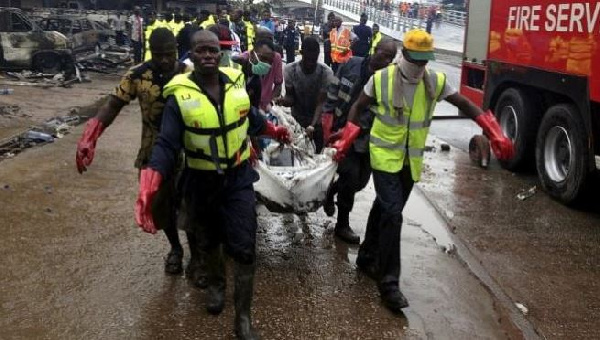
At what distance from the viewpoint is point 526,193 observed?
7.23 m

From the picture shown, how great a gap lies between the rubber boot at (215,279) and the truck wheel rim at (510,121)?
17.5 feet

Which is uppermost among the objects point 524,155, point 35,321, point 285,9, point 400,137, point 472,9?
point 285,9

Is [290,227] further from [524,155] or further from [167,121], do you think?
[524,155]

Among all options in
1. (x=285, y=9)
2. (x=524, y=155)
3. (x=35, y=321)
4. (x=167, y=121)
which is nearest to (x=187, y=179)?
(x=167, y=121)

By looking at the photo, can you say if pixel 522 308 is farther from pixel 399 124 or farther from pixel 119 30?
pixel 119 30

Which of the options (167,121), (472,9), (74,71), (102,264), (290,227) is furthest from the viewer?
(74,71)

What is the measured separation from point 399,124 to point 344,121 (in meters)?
1.25

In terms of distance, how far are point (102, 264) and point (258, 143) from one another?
5.27ft

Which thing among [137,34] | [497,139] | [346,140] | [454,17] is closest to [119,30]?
[137,34]

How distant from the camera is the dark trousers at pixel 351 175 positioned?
16.7ft

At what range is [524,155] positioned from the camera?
8000 millimetres

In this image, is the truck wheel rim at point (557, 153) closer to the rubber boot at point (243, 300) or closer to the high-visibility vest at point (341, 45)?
the rubber boot at point (243, 300)

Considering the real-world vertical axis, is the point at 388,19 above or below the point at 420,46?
above

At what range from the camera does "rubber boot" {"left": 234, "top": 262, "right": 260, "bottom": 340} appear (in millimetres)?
3564
